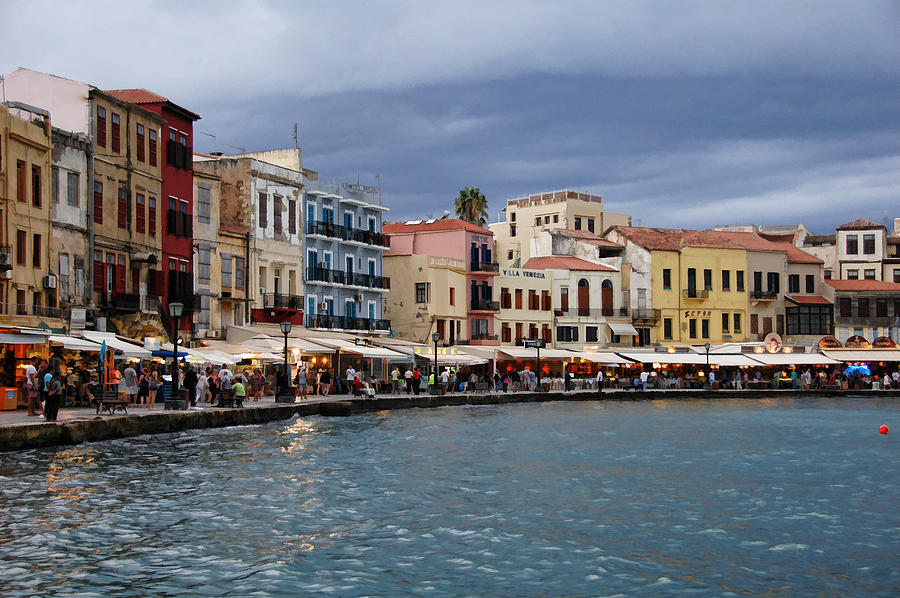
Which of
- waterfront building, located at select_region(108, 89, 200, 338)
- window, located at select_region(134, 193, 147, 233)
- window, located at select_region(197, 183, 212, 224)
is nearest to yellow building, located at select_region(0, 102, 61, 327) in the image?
window, located at select_region(134, 193, 147, 233)

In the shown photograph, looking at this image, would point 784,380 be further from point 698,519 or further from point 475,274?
point 698,519

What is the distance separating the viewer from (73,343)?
101ft

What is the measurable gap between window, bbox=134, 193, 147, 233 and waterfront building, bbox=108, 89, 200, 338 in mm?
120

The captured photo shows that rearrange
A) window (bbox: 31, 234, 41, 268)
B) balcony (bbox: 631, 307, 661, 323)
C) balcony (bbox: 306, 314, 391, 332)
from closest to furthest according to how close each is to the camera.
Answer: window (bbox: 31, 234, 41, 268)
balcony (bbox: 306, 314, 391, 332)
balcony (bbox: 631, 307, 661, 323)

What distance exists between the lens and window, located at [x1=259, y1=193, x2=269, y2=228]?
5497cm

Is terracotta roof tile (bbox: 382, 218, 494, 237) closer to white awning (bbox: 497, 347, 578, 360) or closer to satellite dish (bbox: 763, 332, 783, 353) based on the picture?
white awning (bbox: 497, 347, 578, 360)

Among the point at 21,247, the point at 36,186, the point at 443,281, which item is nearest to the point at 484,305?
the point at 443,281

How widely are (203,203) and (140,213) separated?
19.5 feet

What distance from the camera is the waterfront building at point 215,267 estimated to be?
4844cm

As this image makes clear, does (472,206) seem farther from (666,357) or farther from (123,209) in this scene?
(123,209)

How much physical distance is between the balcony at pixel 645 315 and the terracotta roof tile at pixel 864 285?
611 inches

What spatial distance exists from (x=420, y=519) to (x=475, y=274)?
52.0m

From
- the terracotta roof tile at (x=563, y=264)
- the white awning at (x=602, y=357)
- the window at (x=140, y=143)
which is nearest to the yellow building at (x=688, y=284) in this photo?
the terracotta roof tile at (x=563, y=264)

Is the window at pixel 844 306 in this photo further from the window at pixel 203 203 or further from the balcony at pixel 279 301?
the window at pixel 203 203
